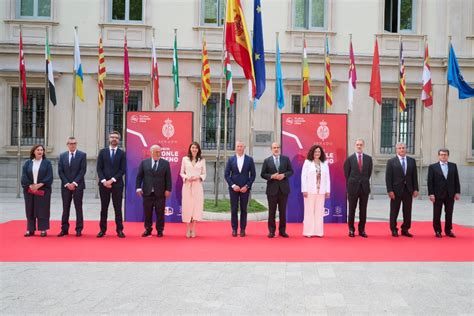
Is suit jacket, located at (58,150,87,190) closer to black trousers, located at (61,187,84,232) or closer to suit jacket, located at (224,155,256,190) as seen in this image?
black trousers, located at (61,187,84,232)

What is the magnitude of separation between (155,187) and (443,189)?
5.54 m

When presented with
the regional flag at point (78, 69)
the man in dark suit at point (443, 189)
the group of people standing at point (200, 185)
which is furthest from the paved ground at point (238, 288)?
the regional flag at point (78, 69)

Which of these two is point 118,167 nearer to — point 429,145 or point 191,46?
point 191,46

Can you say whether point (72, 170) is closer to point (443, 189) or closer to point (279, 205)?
point (279, 205)

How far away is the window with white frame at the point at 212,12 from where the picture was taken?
23016mm

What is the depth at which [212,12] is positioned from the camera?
2311cm

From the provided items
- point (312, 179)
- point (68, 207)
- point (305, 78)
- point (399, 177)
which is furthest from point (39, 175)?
point (305, 78)

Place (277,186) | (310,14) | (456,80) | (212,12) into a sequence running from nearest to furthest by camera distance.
Answer: (277,186) < (456,80) < (212,12) < (310,14)

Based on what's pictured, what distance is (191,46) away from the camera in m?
22.7

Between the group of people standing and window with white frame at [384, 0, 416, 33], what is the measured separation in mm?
12611

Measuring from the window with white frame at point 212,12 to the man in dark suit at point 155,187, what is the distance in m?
12.4

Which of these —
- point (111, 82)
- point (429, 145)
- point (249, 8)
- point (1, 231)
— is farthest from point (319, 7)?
point (1, 231)

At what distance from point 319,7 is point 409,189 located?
13.1 meters

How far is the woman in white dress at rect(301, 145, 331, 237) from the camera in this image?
1178 centimetres
